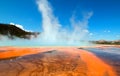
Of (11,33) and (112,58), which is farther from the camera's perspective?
(11,33)

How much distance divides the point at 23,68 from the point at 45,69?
0.97 m

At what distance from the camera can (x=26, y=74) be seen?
8594 mm

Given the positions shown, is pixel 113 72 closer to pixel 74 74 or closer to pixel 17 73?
pixel 74 74

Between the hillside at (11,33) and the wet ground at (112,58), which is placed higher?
the hillside at (11,33)

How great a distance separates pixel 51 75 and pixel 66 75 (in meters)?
0.60

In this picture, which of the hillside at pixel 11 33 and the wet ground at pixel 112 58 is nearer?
the wet ground at pixel 112 58

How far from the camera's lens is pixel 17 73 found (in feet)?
28.5

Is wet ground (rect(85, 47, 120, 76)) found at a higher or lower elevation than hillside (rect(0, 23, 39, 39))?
lower

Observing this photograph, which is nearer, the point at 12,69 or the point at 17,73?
the point at 17,73

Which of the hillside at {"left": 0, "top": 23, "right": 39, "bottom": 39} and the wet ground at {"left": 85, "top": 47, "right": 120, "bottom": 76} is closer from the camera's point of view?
the wet ground at {"left": 85, "top": 47, "right": 120, "bottom": 76}

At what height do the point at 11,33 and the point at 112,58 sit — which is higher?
the point at 11,33

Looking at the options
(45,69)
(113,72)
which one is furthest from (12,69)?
(113,72)

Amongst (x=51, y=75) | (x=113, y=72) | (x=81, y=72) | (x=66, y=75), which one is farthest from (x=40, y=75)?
(x=113, y=72)

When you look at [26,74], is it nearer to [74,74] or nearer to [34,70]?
[34,70]
